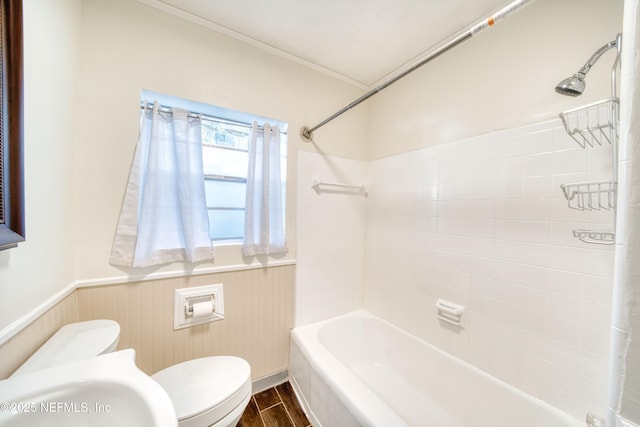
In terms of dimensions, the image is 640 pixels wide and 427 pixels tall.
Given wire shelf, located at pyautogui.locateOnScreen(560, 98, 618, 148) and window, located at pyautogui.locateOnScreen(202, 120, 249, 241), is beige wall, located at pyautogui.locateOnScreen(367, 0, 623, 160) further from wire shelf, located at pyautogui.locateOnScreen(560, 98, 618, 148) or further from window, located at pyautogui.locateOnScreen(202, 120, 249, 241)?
window, located at pyautogui.locateOnScreen(202, 120, 249, 241)

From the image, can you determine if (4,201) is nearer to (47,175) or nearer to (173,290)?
(47,175)

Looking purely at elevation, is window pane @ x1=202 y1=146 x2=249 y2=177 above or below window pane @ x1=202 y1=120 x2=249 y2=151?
below

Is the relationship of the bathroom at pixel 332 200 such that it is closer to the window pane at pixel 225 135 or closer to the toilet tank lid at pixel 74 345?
the toilet tank lid at pixel 74 345

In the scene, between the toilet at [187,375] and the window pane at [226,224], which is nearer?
the toilet at [187,375]

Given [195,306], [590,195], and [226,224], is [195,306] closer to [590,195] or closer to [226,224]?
[226,224]

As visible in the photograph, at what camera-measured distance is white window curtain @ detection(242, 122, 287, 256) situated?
1.62 m

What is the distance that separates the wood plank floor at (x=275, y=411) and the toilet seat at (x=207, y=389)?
0.46m

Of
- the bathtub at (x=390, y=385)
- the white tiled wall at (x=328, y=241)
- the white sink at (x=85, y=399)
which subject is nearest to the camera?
the white sink at (x=85, y=399)

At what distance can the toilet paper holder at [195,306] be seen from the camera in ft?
4.62

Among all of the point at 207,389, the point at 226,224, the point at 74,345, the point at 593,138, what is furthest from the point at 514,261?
the point at 74,345

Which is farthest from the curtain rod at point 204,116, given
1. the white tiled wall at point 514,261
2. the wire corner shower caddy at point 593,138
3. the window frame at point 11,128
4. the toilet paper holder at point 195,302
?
the wire corner shower caddy at point 593,138

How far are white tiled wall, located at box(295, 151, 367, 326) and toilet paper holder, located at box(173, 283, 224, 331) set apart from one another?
0.61 m

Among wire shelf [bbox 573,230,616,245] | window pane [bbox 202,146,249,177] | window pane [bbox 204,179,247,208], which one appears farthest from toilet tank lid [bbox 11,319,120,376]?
wire shelf [bbox 573,230,616,245]

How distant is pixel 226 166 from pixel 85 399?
1.37m
